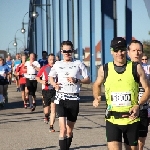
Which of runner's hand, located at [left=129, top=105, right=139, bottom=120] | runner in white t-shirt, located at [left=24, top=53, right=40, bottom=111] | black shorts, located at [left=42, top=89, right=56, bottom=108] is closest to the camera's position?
runner's hand, located at [left=129, top=105, right=139, bottom=120]

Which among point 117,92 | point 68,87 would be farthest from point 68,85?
point 117,92

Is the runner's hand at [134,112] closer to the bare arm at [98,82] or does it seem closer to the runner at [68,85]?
the bare arm at [98,82]

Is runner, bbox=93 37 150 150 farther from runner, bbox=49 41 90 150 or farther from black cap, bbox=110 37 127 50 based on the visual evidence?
runner, bbox=49 41 90 150

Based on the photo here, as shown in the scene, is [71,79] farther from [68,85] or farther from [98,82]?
[98,82]

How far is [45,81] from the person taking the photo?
12.0 meters

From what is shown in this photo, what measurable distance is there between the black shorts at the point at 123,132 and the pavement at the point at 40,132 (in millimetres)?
3120

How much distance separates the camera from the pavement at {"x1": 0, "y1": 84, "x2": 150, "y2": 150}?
9656 mm

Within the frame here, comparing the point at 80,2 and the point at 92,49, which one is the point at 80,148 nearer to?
the point at 92,49

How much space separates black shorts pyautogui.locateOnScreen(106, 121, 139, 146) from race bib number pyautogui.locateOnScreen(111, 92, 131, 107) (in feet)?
0.75

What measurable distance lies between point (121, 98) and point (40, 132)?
584cm

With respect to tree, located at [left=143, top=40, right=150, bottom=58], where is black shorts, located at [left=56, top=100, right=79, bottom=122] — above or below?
below

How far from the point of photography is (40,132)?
1168 centimetres

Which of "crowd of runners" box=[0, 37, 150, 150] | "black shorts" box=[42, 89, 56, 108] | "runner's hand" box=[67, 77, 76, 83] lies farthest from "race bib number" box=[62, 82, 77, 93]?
"black shorts" box=[42, 89, 56, 108]

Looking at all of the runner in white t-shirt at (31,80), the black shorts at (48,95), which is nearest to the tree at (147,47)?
the runner in white t-shirt at (31,80)
